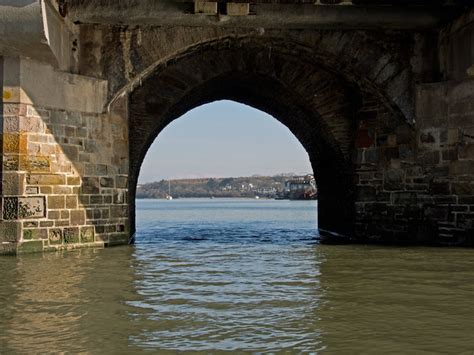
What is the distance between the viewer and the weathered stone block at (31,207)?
9166 millimetres

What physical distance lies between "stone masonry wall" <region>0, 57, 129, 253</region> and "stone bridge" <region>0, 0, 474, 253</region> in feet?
0.06

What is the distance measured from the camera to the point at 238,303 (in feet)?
17.3

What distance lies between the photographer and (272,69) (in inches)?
471

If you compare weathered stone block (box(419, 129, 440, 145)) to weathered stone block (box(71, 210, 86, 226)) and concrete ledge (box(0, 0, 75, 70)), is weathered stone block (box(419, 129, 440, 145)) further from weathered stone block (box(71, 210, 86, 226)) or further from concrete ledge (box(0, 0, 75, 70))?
concrete ledge (box(0, 0, 75, 70))

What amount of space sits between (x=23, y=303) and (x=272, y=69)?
777 cm

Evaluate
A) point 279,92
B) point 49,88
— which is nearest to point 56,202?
point 49,88

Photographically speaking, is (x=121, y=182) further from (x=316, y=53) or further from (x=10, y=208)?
(x=316, y=53)

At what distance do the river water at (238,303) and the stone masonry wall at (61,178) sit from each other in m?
0.63

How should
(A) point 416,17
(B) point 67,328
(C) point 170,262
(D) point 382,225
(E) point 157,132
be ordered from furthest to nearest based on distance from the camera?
1. (E) point 157,132
2. (D) point 382,225
3. (A) point 416,17
4. (C) point 170,262
5. (B) point 67,328

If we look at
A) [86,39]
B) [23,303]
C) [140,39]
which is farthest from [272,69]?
[23,303]

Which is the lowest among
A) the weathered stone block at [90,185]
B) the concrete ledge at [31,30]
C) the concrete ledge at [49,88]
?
the weathered stone block at [90,185]

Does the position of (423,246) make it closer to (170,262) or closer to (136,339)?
(170,262)

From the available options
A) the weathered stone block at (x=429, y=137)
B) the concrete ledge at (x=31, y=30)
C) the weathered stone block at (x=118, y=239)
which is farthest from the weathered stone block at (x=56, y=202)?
the weathered stone block at (x=429, y=137)

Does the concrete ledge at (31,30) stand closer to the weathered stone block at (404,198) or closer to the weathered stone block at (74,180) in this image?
the weathered stone block at (74,180)
